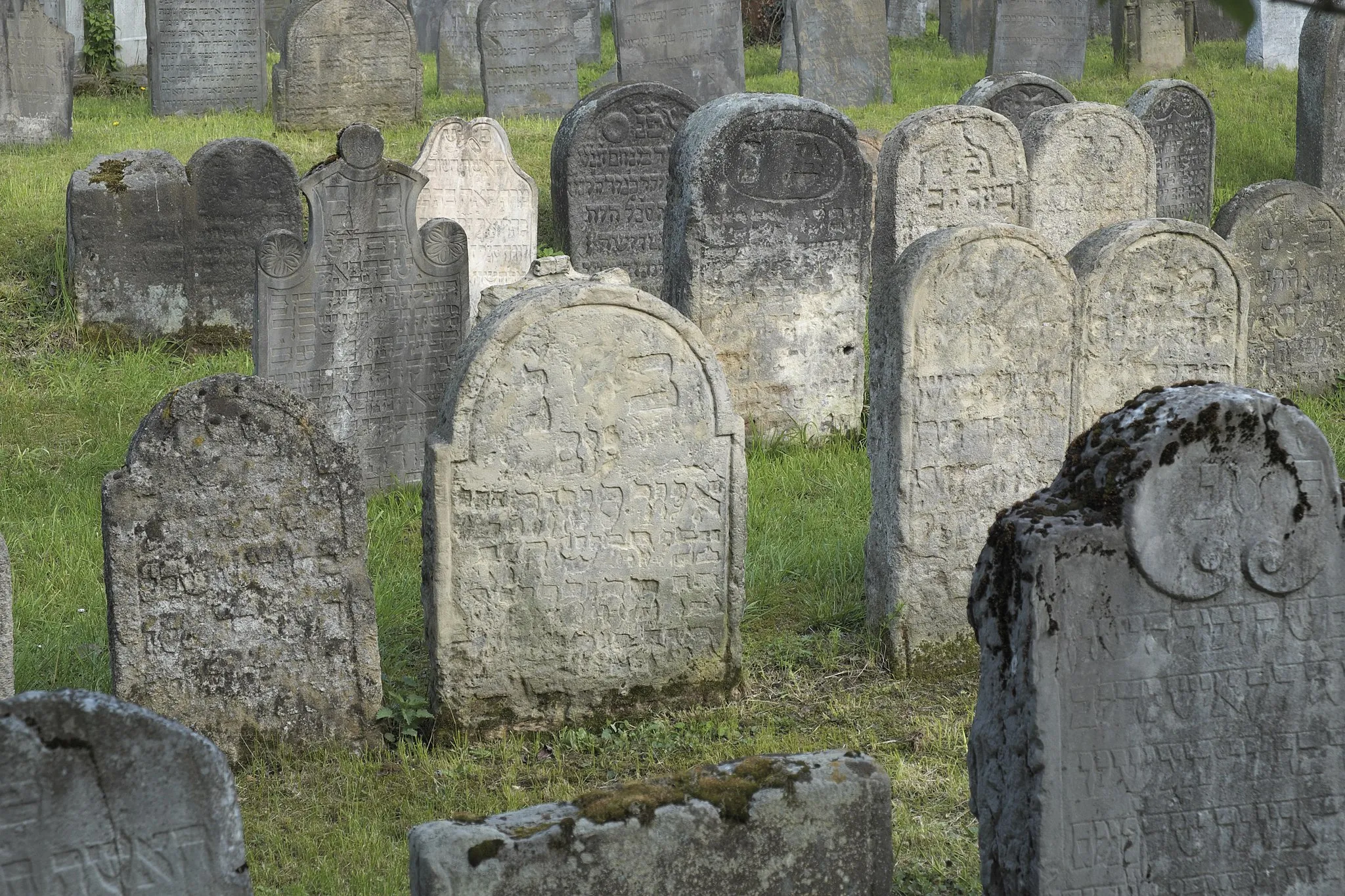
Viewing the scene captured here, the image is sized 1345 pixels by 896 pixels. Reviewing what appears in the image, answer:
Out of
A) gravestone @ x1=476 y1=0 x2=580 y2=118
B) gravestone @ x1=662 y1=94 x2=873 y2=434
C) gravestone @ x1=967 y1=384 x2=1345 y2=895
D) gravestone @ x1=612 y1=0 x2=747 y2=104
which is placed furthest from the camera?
gravestone @ x1=612 y1=0 x2=747 y2=104

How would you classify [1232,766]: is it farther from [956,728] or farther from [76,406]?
[76,406]

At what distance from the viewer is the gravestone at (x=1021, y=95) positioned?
492 inches

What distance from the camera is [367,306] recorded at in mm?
8031

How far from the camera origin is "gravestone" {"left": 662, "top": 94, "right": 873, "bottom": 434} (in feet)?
27.6

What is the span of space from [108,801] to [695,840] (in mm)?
1255

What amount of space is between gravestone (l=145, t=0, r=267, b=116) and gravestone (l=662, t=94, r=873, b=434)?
8.59 m

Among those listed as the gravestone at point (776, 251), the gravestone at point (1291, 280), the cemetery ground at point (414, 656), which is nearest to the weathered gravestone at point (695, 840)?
the cemetery ground at point (414, 656)

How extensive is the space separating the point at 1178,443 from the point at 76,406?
7.29 m

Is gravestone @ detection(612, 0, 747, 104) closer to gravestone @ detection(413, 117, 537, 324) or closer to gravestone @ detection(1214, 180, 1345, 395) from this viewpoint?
gravestone @ detection(413, 117, 537, 324)

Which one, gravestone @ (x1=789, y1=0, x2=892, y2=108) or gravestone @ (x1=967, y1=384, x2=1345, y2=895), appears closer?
gravestone @ (x1=967, y1=384, x2=1345, y2=895)

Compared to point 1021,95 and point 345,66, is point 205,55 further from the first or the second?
point 1021,95

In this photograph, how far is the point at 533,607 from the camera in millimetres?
5418

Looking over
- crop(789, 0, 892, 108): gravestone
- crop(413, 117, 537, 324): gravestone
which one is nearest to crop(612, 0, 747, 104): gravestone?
crop(789, 0, 892, 108): gravestone

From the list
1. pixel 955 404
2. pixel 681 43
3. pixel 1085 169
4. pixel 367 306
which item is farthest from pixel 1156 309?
pixel 681 43
